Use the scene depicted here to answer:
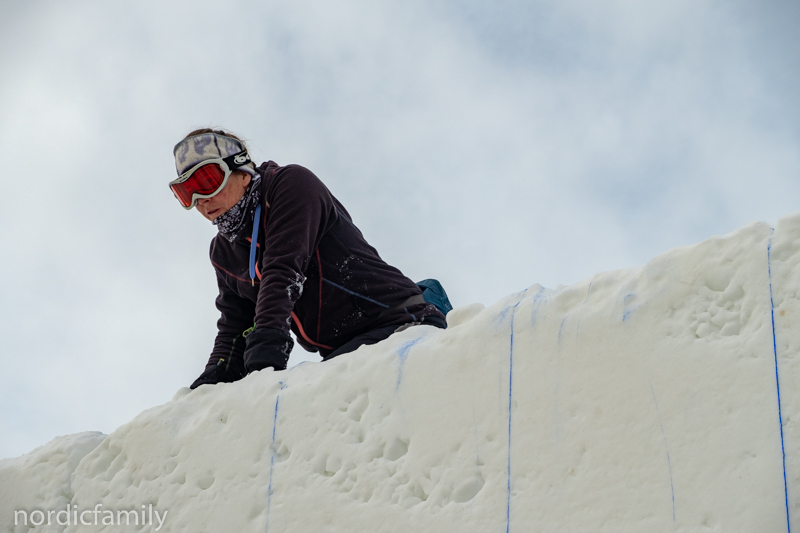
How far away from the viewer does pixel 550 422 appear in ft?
5.16

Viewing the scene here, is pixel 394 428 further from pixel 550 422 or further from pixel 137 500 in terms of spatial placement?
pixel 137 500

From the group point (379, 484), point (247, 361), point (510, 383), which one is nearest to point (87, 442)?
point (247, 361)

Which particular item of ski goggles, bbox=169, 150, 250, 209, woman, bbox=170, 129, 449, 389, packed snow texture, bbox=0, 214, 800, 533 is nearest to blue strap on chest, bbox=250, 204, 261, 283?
woman, bbox=170, 129, 449, 389

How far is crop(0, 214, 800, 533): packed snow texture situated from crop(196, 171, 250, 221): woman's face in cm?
74

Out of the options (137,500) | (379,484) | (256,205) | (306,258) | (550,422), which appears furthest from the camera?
(256,205)

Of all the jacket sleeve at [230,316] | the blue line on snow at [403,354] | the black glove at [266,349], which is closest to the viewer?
the blue line on snow at [403,354]

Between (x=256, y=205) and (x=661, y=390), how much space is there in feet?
5.42

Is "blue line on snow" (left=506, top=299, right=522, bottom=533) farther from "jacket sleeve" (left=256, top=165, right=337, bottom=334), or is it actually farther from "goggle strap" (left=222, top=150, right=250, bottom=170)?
"goggle strap" (left=222, top=150, right=250, bottom=170)

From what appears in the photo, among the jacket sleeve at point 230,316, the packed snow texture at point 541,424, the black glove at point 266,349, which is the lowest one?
the packed snow texture at point 541,424

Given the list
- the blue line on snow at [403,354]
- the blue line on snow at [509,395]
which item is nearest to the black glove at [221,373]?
the blue line on snow at [403,354]

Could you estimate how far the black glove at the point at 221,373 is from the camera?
2.65m

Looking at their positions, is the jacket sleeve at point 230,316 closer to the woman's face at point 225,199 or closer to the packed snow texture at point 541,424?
the woman's face at point 225,199

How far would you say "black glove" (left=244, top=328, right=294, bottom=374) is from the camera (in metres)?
2.22

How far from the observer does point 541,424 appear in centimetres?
158
